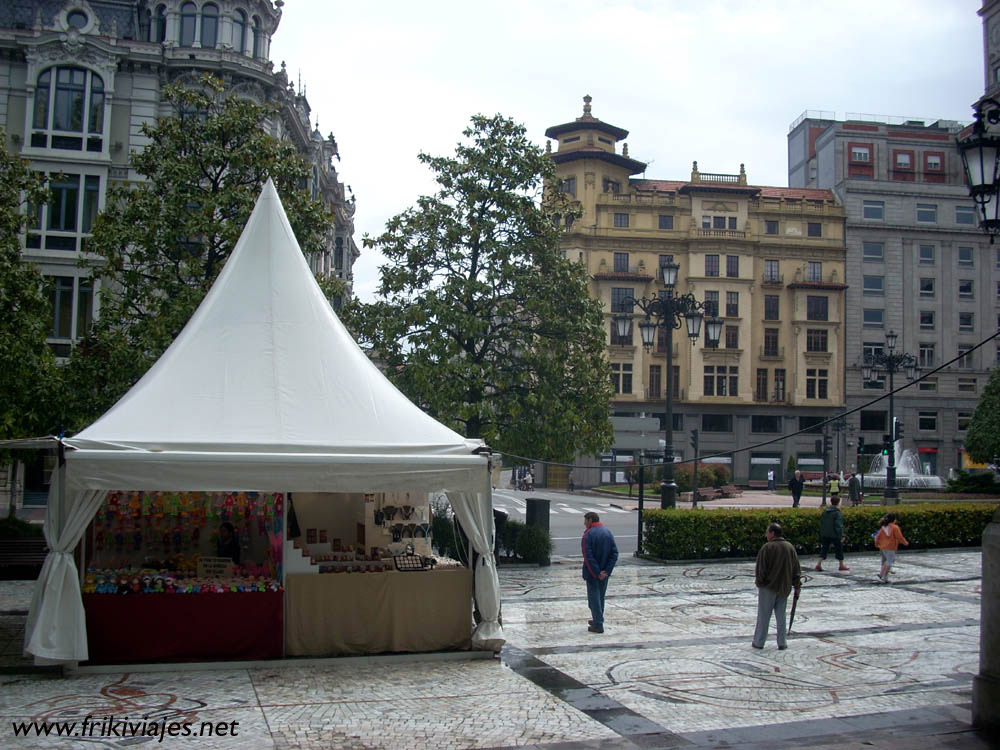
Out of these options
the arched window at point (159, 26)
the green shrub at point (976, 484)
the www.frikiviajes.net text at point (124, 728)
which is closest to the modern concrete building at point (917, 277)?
the green shrub at point (976, 484)

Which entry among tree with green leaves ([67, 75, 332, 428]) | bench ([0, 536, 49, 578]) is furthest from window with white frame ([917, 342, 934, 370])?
bench ([0, 536, 49, 578])

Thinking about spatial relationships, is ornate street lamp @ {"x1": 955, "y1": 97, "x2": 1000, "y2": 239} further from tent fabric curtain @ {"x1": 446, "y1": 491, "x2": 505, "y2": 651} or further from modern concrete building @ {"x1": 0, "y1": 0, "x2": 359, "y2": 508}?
modern concrete building @ {"x1": 0, "y1": 0, "x2": 359, "y2": 508}

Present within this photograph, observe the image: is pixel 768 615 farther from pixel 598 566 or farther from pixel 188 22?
pixel 188 22

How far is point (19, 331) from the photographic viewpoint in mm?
18938

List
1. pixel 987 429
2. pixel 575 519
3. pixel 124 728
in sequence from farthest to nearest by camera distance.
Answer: pixel 987 429 → pixel 575 519 → pixel 124 728

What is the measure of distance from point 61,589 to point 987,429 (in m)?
55.7

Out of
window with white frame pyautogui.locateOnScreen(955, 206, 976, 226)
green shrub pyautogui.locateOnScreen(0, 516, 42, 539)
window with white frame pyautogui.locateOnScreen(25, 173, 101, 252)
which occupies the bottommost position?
green shrub pyautogui.locateOnScreen(0, 516, 42, 539)

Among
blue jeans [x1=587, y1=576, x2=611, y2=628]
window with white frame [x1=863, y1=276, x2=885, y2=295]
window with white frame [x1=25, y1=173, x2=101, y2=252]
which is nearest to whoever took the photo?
blue jeans [x1=587, y1=576, x2=611, y2=628]

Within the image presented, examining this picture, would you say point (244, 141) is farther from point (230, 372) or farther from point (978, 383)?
point (978, 383)

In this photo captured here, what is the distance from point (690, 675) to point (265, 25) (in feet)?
104

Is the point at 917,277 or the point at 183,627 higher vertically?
the point at 917,277

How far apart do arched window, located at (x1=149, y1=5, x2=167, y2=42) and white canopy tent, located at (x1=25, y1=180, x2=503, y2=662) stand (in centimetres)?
2452

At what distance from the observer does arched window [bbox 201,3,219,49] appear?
3412cm

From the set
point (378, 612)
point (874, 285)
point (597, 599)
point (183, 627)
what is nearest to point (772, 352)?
point (874, 285)
